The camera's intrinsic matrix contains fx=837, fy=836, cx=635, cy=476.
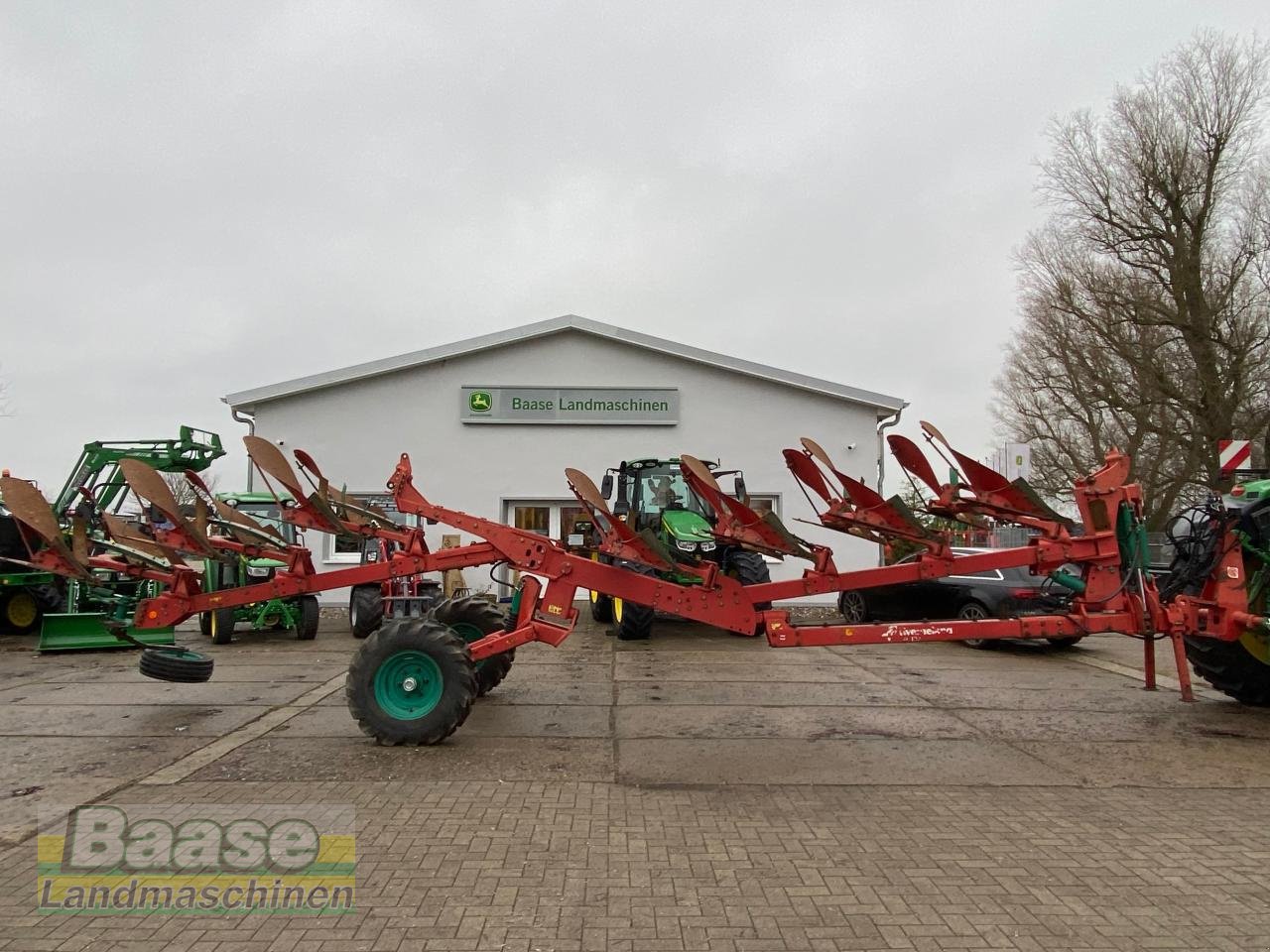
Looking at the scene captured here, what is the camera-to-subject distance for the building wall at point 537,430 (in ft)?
57.0

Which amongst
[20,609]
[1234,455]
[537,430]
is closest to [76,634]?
[20,609]

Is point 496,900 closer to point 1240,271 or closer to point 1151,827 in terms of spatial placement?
point 1151,827

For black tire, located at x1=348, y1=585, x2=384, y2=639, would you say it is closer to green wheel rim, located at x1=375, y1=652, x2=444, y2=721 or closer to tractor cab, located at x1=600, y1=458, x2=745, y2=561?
tractor cab, located at x1=600, y1=458, x2=745, y2=561

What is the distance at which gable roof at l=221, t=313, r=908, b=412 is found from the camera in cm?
1728

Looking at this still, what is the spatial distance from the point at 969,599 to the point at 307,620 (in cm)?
977

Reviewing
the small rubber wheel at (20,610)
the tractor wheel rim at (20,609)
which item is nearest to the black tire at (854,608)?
the small rubber wheel at (20,610)

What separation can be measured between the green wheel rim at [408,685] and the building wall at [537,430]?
1116 centimetres

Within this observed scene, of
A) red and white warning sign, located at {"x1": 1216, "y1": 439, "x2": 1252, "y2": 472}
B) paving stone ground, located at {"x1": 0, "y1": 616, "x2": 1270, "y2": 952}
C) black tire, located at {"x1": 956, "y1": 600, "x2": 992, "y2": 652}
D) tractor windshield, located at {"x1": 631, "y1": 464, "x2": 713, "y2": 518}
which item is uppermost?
tractor windshield, located at {"x1": 631, "y1": 464, "x2": 713, "y2": 518}

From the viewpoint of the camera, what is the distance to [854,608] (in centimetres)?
1391

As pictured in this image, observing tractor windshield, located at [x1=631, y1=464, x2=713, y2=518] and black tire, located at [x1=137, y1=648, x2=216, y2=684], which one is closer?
black tire, located at [x1=137, y1=648, x2=216, y2=684]

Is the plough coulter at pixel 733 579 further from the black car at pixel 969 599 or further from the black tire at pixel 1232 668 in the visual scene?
the black car at pixel 969 599

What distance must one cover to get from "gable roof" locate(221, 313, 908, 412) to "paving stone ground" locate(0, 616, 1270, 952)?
8.93 m

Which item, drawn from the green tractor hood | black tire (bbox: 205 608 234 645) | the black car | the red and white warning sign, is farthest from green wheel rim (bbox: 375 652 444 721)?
the red and white warning sign

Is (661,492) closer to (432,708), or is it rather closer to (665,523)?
(665,523)
